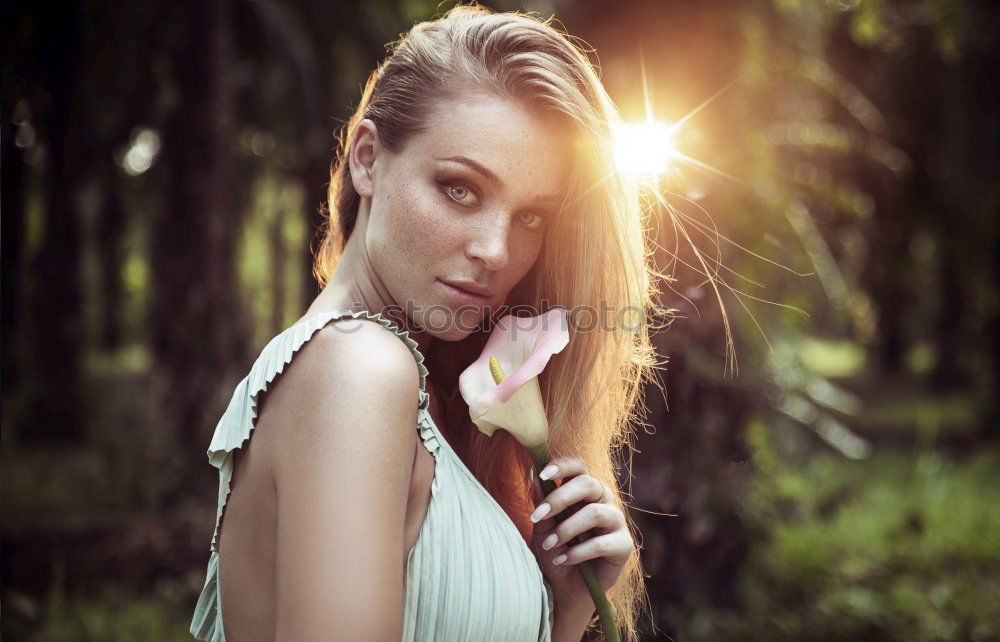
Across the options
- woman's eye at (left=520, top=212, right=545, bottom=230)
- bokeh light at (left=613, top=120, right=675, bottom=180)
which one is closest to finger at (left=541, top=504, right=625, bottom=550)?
woman's eye at (left=520, top=212, right=545, bottom=230)

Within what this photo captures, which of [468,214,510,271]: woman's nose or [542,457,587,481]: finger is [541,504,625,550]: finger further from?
[468,214,510,271]: woman's nose

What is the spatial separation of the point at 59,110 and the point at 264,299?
1524 centimetres

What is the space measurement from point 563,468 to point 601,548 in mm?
175

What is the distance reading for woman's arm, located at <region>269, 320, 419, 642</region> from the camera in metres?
1.06

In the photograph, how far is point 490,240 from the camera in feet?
4.65

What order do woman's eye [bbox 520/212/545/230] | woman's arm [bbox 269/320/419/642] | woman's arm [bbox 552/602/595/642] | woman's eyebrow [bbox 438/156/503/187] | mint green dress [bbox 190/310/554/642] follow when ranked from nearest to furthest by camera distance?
woman's arm [bbox 269/320/419/642] < mint green dress [bbox 190/310/554/642] < woman's eyebrow [bbox 438/156/503/187] < woman's eye [bbox 520/212/545/230] < woman's arm [bbox 552/602/595/642]

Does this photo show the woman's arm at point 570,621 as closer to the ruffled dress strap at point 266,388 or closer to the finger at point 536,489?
the finger at point 536,489

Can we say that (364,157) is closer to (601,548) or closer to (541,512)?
(541,512)

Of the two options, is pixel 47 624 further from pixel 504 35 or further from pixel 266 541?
pixel 504 35

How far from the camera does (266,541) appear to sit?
1273 millimetres

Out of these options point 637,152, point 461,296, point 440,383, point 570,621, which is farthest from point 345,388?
point 637,152

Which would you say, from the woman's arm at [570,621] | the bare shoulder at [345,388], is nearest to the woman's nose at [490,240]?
the bare shoulder at [345,388]

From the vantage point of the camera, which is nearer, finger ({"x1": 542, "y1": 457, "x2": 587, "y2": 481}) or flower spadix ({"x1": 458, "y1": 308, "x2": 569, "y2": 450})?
flower spadix ({"x1": 458, "y1": 308, "x2": 569, "y2": 450})

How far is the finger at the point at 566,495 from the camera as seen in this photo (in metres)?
1.38
